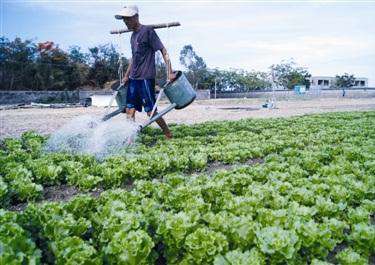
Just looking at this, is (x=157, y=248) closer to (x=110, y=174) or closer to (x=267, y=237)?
(x=267, y=237)

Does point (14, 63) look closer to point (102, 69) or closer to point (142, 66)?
point (102, 69)

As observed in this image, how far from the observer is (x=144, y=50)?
8.68 metres

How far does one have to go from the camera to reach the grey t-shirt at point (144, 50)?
338 inches

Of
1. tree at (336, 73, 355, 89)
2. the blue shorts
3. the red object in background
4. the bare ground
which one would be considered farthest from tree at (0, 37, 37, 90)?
tree at (336, 73, 355, 89)

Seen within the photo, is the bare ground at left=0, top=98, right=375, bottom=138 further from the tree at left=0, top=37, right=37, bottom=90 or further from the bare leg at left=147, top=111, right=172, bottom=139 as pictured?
the tree at left=0, top=37, right=37, bottom=90

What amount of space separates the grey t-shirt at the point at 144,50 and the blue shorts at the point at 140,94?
12 centimetres

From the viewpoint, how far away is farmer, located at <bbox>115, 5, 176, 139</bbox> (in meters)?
8.59

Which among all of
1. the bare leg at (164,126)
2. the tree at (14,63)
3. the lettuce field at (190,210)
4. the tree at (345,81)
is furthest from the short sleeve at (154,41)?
the tree at (345,81)

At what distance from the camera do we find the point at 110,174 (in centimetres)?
593

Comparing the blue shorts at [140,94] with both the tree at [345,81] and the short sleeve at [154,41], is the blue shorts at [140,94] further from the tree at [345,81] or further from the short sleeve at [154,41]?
the tree at [345,81]

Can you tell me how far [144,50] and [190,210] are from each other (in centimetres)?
514

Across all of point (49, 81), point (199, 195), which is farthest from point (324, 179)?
point (49, 81)

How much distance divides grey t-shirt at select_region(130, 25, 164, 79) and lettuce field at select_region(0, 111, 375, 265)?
1.77m

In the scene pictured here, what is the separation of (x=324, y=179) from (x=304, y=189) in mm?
785
